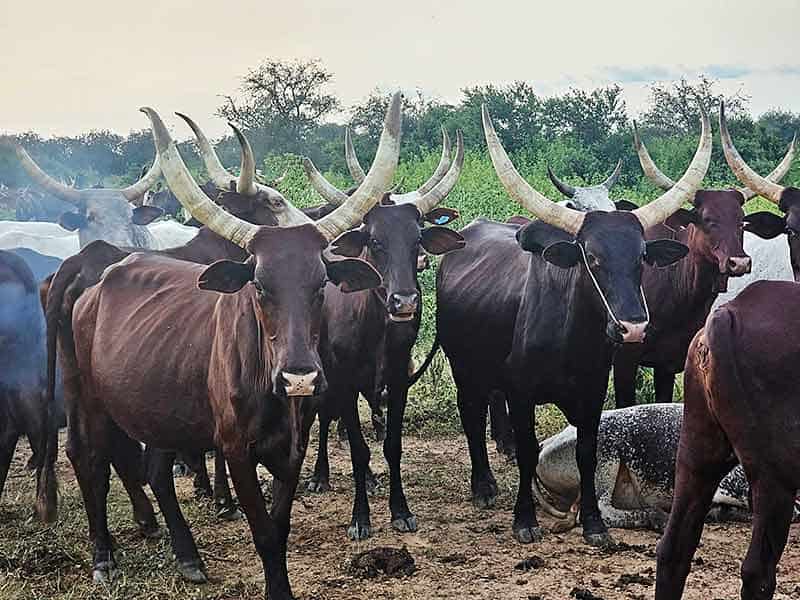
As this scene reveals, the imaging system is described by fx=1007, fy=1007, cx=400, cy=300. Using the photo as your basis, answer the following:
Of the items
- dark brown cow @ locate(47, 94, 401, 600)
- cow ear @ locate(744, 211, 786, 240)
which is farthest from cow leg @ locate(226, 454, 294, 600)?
cow ear @ locate(744, 211, 786, 240)

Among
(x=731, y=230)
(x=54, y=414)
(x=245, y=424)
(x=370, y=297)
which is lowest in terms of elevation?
(x=54, y=414)

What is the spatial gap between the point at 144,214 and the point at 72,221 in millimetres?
710

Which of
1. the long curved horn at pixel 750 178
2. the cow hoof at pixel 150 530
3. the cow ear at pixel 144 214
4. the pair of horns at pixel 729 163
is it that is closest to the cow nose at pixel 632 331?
the pair of horns at pixel 729 163

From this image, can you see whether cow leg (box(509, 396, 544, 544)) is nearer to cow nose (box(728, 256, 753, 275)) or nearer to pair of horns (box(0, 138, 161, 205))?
cow nose (box(728, 256, 753, 275))

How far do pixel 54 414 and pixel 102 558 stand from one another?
1.37m

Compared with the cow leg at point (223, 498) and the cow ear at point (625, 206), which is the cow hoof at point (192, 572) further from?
the cow ear at point (625, 206)

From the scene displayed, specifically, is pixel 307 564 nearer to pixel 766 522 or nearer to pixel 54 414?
pixel 54 414

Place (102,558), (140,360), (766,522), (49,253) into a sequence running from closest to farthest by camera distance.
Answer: (766,522) < (140,360) < (102,558) < (49,253)

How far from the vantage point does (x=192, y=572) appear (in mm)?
6129

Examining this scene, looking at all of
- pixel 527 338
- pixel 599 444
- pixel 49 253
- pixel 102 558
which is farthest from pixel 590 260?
pixel 49 253

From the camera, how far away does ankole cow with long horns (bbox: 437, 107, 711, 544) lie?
635 centimetres

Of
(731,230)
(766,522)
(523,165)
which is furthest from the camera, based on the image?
(523,165)

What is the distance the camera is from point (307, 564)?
648cm

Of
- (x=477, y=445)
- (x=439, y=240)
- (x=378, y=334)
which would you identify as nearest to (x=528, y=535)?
(x=477, y=445)
